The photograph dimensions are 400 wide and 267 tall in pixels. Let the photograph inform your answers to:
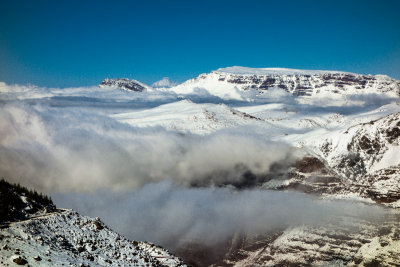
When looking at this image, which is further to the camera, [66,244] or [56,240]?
[66,244]

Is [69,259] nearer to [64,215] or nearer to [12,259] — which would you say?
[12,259]

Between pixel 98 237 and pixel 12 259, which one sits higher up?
pixel 12 259

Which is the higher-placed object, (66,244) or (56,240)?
(56,240)

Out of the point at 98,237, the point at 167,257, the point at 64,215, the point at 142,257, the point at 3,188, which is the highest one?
the point at 3,188

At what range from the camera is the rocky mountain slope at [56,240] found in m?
51.3

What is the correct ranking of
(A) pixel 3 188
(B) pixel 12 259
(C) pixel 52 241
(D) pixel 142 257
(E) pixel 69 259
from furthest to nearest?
(D) pixel 142 257, (A) pixel 3 188, (C) pixel 52 241, (E) pixel 69 259, (B) pixel 12 259

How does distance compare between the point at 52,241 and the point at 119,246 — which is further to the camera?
the point at 119,246

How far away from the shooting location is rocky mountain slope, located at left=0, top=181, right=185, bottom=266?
51344 mm

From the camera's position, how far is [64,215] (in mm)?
71188

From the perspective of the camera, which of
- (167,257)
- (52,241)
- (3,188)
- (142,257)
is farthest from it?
(167,257)

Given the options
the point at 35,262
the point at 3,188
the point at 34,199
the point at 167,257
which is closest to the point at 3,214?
the point at 3,188

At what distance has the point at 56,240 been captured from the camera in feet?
198

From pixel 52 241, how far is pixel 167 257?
4001 centimetres

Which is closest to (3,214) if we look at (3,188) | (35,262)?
(3,188)
